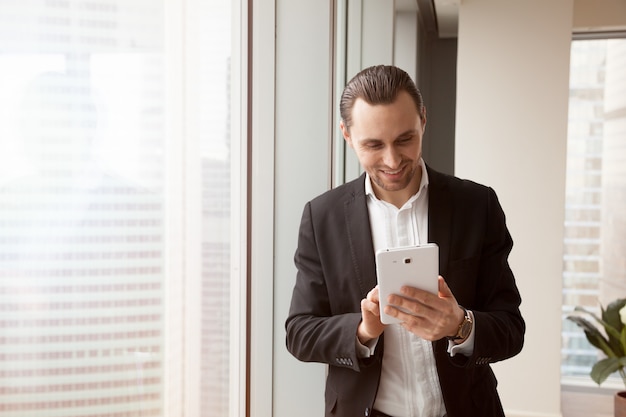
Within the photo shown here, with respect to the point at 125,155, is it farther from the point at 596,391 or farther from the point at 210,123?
the point at 596,391

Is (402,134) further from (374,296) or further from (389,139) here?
(374,296)

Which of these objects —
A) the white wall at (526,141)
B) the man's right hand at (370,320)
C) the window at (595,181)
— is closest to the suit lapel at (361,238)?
the man's right hand at (370,320)

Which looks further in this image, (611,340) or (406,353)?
(611,340)

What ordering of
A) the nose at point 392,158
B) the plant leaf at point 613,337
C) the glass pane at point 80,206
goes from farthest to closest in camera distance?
the plant leaf at point 613,337
the nose at point 392,158
the glass pane at point 80,206

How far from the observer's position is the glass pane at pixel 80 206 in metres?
0.88

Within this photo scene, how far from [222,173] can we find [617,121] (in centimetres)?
423

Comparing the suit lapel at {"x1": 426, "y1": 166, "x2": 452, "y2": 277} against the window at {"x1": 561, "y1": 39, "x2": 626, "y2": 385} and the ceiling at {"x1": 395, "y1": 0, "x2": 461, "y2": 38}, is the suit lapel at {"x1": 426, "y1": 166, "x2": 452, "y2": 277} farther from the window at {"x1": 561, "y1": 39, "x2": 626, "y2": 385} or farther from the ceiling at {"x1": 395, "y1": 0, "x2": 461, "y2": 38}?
the window at {"x1": 561, "y1": 39, "x2": 626, "y2": 385}

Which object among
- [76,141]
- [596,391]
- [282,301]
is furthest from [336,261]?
[596,391]

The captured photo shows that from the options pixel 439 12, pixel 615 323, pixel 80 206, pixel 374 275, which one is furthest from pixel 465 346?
pixel 439 12

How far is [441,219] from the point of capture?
1.48 metres

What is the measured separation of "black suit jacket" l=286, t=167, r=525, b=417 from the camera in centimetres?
142

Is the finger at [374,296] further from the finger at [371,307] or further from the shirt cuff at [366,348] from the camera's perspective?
the shirt cuff at [366,348]

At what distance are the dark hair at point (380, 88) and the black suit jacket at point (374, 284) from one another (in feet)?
0.70

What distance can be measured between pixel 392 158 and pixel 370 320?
361 mm
